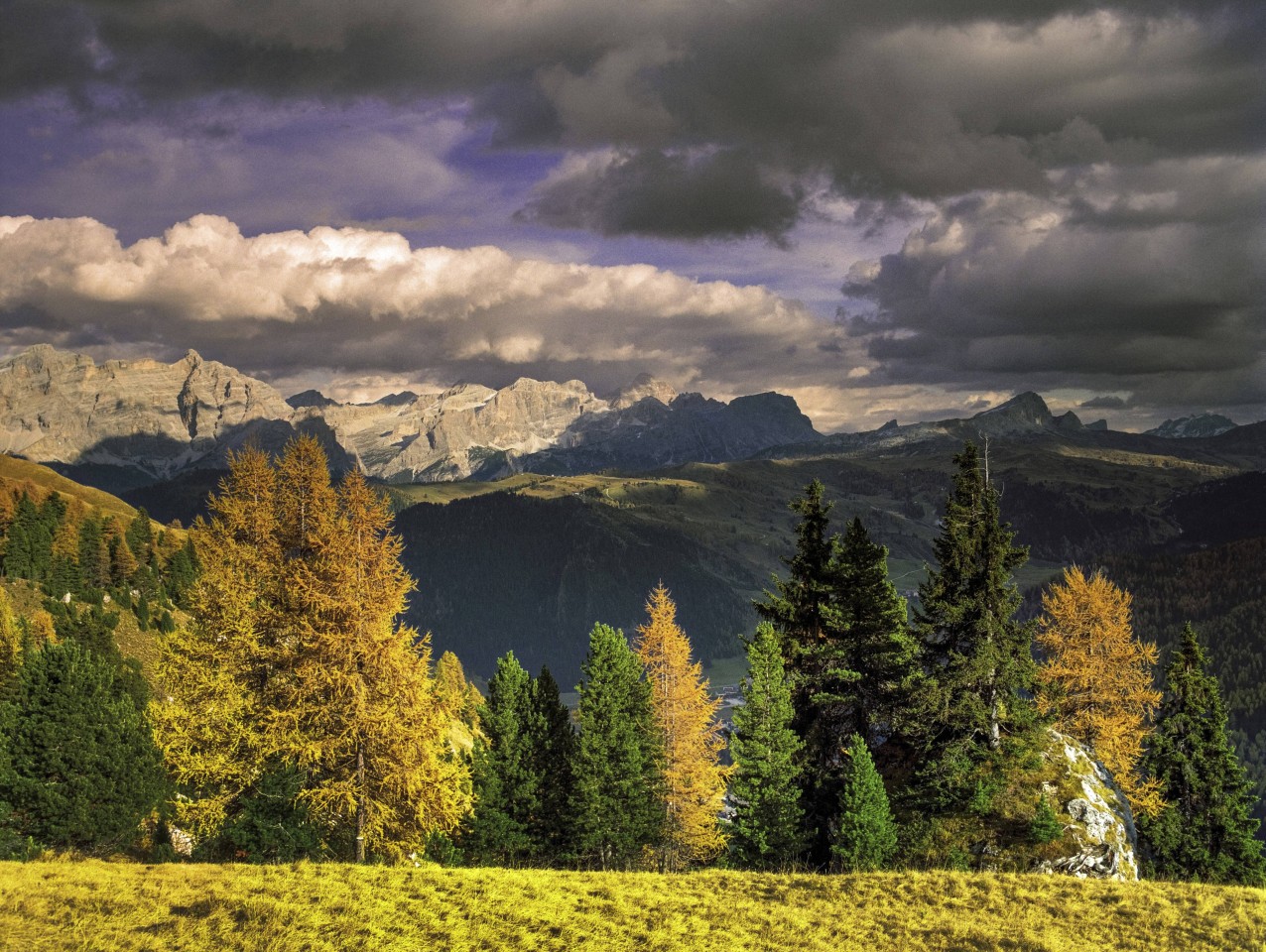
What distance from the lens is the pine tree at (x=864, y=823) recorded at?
35.9 m

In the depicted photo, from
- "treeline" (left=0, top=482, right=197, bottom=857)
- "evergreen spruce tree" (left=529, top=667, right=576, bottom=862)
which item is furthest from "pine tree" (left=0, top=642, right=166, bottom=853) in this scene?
"evergreen spruce tree" (left=529, top=667, right=576, bottom=862)

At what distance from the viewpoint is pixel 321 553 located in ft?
95.0

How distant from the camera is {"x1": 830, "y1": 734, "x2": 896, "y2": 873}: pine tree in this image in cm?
3588

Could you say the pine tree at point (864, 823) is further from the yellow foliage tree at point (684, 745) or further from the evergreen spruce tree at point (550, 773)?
the evergreen spruce tree at point (550, 773)

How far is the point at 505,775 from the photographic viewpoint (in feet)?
149

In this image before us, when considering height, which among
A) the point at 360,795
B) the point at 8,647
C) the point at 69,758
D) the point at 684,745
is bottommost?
the point at 684,745

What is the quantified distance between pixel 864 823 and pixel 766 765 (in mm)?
5235

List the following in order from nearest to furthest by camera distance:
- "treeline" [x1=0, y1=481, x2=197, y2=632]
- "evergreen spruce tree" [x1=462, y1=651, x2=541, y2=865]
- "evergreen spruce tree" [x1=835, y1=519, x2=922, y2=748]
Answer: "evergreen spruce tree" [x1=835, y1=519, x2=922, y2=748], "evergreen spruce tree" [x1=462, y1=651, x2=541, y2=865], "treeline" [x1=0, y1=481, x2=197, y2=632]

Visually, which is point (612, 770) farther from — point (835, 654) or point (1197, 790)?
point (1197, 790)

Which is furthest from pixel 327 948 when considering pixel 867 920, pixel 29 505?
pixel 29 505

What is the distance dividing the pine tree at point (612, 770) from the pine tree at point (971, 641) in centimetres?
1523

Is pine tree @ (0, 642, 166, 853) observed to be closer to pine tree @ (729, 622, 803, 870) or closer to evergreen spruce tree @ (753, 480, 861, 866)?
pine tree @ (729, 622, 803, 870)

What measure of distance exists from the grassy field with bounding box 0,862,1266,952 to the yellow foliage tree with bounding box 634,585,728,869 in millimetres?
16676

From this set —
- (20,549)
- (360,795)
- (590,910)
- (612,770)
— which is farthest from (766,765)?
(20,549)
